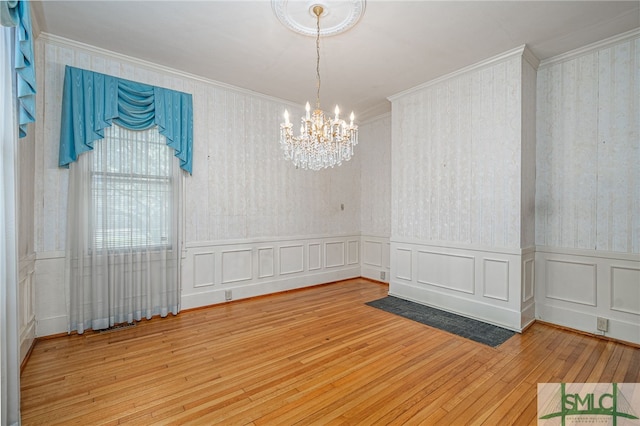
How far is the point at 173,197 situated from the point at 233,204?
0.87 m

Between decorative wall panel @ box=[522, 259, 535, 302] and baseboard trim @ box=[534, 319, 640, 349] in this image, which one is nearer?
baseboard trim @ box=[534, 319, 640, 349]

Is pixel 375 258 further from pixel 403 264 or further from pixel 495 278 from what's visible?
pixel 495 278

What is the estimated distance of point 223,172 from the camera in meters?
4.50

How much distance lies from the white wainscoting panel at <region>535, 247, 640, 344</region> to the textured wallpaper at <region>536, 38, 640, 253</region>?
0.45 ft

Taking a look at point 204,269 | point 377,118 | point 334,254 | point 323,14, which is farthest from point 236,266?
point 377,118

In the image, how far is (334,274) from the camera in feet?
19.2

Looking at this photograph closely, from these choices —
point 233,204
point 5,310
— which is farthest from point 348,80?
point 5,310

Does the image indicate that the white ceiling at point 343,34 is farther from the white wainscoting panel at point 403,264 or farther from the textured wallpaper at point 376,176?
the white wainscoting panel at point 403,264

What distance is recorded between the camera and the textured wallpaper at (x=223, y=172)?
3307mm

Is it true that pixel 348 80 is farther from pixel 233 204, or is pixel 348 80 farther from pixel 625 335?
pixel 625 335

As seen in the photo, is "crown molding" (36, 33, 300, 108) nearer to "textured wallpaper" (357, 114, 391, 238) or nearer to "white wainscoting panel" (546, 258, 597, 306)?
"textured wallpaper" (357, 114, 391, 238)

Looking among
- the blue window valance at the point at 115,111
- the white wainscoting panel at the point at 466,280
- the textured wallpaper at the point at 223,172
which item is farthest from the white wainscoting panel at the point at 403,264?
the blue window valance at the point at 115,111

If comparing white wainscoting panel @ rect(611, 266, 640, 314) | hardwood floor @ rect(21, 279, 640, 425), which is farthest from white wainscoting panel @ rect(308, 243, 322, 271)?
white wainscoting panel @ rect(611, 266, 640, 314)

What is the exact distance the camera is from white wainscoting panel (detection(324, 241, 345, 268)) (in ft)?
18.9
